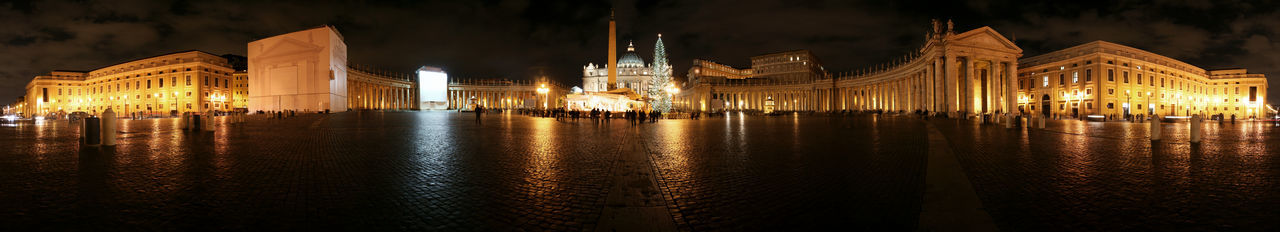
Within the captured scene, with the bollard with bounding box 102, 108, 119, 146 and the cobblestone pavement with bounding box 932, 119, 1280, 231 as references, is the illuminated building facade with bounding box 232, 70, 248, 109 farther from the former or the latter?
the cobblestone pavement with bounding box 932, 119, 1280, 231

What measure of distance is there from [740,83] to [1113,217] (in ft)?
265

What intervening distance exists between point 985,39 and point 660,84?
28.8 metres

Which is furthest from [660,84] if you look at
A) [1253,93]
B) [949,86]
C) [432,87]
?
[1253,93]

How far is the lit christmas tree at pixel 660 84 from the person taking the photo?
158ft

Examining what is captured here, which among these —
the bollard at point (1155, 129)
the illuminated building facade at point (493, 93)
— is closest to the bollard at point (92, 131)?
the bollard at point (1155, 129)

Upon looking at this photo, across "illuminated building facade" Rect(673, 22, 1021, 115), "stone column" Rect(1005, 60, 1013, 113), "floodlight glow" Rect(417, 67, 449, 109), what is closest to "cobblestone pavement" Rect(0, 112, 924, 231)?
"illuminated building facade" Rect(673, 22, 1021, 115)

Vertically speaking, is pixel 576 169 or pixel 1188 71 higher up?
pixel 1188 71

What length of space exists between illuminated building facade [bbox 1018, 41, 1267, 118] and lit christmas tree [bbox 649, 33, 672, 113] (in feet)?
133

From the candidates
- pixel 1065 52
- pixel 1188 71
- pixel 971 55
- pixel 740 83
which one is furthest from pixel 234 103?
pixel 1188 71

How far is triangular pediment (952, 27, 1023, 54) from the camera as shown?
41.3 meters

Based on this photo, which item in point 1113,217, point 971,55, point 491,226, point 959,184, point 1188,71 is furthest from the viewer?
point 1188,71

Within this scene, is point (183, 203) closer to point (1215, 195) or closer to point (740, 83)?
point (1215, 195)

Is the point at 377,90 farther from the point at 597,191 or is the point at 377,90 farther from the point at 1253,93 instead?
the point at 1253,93

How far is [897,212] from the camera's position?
4.00 m
